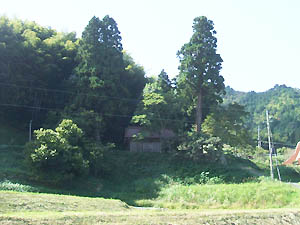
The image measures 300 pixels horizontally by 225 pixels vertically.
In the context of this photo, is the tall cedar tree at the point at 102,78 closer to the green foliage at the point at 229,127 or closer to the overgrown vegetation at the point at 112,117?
the overgrown vegetation at the point at 112,117

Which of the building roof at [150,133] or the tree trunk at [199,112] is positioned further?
the building roof at [150,133]

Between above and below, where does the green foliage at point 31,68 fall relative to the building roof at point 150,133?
above

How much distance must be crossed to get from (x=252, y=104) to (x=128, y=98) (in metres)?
41.8

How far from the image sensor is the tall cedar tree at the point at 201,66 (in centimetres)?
2636

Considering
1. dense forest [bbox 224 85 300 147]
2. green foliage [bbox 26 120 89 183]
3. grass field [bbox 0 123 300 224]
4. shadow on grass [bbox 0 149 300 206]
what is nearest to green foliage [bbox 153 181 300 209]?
grass field [bbox 0 123 300 224]

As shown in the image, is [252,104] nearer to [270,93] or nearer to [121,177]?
[270,93]

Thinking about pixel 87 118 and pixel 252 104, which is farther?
pixel 252 104

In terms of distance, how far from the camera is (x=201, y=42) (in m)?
26.8

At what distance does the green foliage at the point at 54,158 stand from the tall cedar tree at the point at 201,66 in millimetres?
10488

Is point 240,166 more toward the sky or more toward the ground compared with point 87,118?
more toward the ground

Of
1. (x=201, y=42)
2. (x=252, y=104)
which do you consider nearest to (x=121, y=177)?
(x=201, y=42)

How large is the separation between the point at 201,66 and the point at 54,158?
1305cm

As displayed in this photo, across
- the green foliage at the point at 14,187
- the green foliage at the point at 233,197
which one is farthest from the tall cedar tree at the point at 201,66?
the green foliage at the point at 14,187

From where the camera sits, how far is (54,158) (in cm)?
1883
